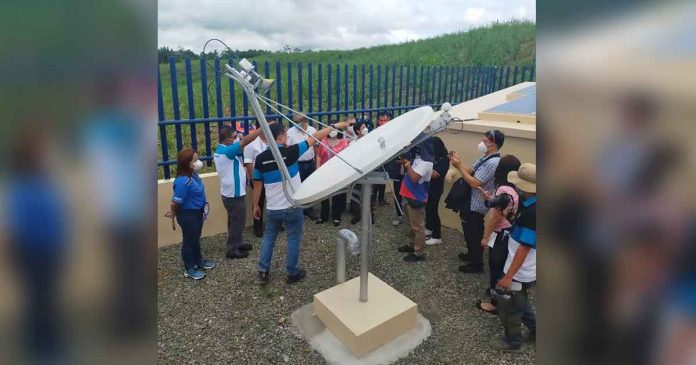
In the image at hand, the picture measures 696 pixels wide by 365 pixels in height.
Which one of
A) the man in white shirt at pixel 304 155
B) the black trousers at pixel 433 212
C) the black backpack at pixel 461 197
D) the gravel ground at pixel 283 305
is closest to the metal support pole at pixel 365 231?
the gravel ground at pixel 283 305

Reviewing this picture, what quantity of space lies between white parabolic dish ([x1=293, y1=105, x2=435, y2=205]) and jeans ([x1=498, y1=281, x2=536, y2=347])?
1616mm

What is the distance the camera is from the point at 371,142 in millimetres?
3932

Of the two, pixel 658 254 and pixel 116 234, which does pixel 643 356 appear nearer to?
pixel 658 254

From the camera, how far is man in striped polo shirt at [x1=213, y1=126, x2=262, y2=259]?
5195 mm

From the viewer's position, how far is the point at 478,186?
14.9 ft

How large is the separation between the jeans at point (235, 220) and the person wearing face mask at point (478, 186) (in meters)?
2.82

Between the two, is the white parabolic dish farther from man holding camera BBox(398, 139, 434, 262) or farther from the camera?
the camera

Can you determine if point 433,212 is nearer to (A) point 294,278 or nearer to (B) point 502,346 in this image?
(A) point 294,278

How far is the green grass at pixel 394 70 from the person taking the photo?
26.0 feet

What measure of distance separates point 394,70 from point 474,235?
15.4 ft

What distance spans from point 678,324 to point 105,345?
81 centimetres

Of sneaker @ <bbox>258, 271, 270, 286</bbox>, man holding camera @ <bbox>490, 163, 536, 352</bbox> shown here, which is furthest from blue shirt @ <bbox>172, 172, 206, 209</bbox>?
man holding camera @ <bbox>490, 163, 536, 352</bbox>

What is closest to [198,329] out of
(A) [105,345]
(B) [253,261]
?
(B) [253,261]

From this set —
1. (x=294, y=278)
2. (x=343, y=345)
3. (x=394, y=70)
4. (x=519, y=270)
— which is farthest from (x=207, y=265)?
(x=394, y=70)
